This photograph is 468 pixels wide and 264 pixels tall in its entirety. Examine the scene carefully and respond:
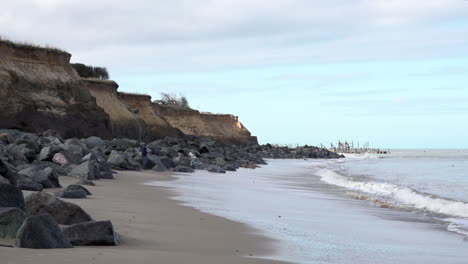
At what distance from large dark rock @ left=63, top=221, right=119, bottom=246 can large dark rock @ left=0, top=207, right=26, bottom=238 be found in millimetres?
359

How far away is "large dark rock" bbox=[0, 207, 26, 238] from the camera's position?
473cm

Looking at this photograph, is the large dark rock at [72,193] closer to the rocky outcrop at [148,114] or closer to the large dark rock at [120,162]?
the large dark rock at [120,162]

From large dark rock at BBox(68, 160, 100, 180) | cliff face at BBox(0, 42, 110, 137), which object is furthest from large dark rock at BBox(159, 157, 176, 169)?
cliff face at BBox(0, 42, 110, 137)

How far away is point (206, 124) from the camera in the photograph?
74.2 m

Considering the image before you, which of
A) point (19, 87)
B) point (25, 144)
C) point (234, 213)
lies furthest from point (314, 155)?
point (234, 213)

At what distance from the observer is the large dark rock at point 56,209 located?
218 inches

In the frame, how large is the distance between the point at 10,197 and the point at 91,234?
0.94 meters

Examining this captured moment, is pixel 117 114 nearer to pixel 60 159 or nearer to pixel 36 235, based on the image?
pixel 60 159

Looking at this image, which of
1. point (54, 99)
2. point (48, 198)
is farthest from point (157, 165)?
point (54, 99)

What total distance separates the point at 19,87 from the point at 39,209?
25.1m

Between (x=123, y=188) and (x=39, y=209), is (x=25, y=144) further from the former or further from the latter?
(x=39, y=209)

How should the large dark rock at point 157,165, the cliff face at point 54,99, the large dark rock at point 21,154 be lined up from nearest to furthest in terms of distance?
the large dark rock at point 21,154 → the large dark rock at point 157,165 → the cliff face at point 54,99

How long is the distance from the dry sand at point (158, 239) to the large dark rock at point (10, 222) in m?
0.47

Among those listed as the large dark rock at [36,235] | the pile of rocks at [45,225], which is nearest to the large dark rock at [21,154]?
the pile of rocks at [45,225]
